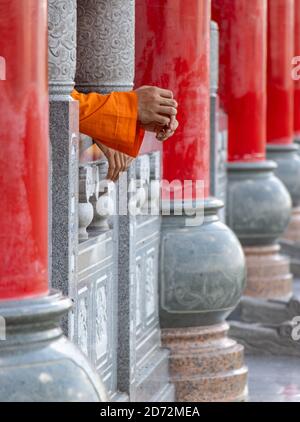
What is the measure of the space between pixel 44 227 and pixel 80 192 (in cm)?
131

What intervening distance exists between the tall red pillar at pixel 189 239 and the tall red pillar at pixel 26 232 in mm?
2928

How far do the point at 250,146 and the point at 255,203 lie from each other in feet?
1.38

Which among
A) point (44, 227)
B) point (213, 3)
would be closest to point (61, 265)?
point (44, 227)

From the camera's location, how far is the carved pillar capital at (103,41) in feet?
→ 19.2

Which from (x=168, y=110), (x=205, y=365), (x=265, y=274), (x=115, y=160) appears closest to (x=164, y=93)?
(x=168, y=110)

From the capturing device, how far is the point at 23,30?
392cm

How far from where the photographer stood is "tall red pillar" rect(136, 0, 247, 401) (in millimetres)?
6965

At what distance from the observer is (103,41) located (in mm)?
5852

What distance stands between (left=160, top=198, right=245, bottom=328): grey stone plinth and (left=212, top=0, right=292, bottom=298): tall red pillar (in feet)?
9.27

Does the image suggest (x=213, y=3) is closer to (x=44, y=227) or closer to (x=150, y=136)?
(x=150, y=136)

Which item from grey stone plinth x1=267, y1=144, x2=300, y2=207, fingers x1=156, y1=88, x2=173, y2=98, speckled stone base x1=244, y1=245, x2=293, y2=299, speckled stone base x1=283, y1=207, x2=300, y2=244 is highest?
fingers x1=156, y1=88, x2=173, y2=98

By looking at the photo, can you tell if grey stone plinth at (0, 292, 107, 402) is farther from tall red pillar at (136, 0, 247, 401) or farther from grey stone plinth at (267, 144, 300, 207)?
grey stone plinth at (267, 144, 300, 207)

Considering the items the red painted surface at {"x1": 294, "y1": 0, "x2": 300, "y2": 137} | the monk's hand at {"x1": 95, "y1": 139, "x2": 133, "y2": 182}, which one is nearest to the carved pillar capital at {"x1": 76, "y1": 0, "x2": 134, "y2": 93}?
the monk's hand at {"x1": 95, "y1": 139, "x2": 133, "y2": 182}

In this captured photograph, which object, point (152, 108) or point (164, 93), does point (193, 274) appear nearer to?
A: point (164, 93)
